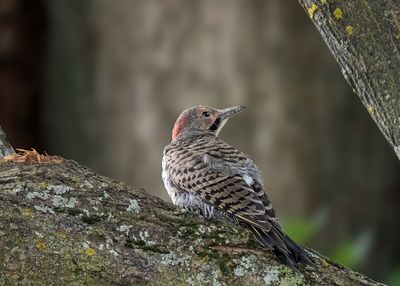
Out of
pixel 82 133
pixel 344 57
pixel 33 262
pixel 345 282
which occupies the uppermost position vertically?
pixel 344 57

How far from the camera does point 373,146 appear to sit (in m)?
9.84

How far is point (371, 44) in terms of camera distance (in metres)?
4.03

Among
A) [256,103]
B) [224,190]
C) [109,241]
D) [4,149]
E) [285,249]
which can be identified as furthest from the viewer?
[256,103]

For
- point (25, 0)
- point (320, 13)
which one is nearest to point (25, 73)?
point (25, 0)

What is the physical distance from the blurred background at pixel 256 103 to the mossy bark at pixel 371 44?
5.25 meters

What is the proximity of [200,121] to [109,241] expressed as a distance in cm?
346

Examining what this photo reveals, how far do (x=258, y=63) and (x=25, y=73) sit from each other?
2608 mm

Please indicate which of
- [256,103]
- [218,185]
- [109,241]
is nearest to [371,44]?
[109,241]

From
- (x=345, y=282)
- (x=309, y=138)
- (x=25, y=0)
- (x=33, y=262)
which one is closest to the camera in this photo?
(x=33, y=262)

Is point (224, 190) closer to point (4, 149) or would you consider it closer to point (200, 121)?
point (4, 149)

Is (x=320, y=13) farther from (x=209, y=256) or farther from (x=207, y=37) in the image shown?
(x=207, y=37)

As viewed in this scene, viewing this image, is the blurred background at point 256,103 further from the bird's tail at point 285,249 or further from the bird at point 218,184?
the bird's tail at point 285,249

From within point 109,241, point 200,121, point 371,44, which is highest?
point 371,44

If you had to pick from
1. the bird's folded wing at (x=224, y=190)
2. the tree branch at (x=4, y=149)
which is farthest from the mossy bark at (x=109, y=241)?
the bird's folded wing at (x=224, y=190)
